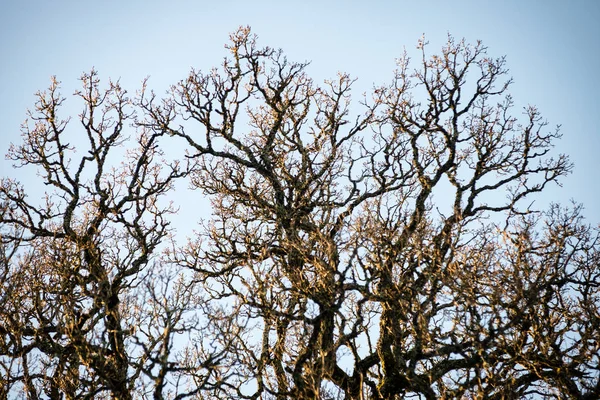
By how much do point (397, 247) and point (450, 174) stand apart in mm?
4275

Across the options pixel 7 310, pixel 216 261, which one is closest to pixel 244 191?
pixel 216 261

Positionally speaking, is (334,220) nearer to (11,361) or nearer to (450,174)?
(450,174)

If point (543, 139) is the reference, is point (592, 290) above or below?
below

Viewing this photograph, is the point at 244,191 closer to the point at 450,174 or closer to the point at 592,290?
the point at 450,174

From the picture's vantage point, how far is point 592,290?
43.0ft

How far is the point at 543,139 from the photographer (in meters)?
17.4

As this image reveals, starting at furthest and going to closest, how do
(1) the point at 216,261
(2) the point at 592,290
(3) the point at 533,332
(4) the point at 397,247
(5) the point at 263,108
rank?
(5) the point at 263,108 → (1) the point at 216,261 → (4) the point at 397,247 → (2) the point at 592,290 → (3) the point at 533,332

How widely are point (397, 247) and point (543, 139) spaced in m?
6.91

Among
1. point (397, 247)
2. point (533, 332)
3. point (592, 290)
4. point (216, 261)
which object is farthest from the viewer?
point (216, 261)

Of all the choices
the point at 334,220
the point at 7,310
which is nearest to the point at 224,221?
the point at 334,220

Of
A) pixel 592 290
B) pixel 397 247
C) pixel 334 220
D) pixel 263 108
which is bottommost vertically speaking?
pixel 592 290

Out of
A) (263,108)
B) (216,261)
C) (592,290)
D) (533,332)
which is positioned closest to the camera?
(533,332)

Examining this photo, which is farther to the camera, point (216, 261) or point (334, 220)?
point (216, 261)

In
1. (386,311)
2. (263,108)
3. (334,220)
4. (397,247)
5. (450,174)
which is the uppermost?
(263,108)
